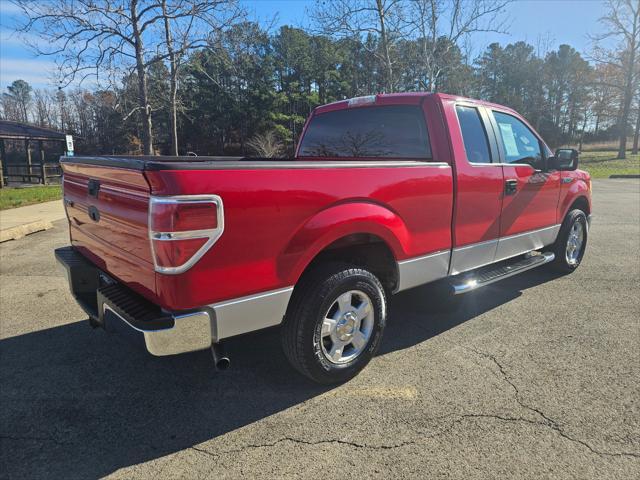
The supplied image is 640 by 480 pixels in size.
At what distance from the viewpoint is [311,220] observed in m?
2.72

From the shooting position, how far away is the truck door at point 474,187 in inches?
148

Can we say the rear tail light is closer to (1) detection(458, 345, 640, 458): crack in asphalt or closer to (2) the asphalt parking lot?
(2) the asphalt parking lot

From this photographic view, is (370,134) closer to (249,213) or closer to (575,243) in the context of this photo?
(249,213)

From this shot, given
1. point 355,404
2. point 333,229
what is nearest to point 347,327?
point 355,404

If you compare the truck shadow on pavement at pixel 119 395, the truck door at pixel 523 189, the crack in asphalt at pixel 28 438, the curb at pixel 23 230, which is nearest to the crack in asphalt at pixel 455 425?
the truck shadow on pavement at pixel 119 395

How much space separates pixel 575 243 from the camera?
19.0 ft

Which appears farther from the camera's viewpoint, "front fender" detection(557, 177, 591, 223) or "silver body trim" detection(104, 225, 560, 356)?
"front fender" detection(557, 177, 591, 223)

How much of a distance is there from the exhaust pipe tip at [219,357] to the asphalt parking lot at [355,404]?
15 centimetres

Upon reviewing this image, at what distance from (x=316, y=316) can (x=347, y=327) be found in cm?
35

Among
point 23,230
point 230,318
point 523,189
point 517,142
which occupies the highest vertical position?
point 517,142

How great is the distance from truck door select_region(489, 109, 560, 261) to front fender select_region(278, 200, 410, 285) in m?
1.65

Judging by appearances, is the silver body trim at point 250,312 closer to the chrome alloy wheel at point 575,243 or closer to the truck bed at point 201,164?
the truck bed at point 201,164

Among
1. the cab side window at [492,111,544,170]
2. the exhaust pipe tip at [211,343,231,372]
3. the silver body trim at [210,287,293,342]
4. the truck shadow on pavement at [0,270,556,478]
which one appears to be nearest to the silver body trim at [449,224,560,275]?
the truck shadow on pavement at [0,270,556,478]

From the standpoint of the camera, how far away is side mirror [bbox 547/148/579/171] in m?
4.90
